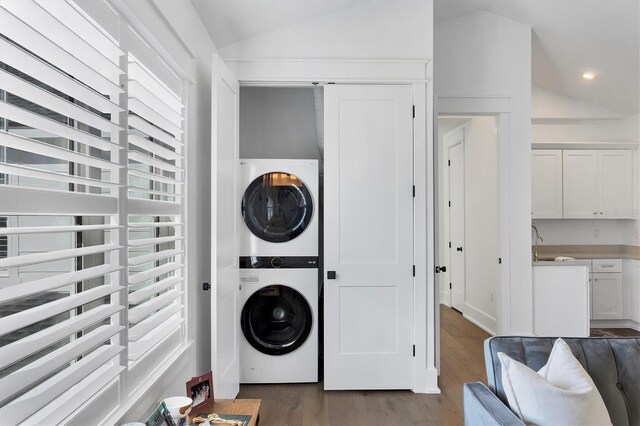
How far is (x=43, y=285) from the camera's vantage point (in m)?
1.02

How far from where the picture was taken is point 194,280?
7.83 feet

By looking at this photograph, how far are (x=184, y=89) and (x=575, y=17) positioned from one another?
3.43 m

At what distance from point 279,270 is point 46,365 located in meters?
2.11

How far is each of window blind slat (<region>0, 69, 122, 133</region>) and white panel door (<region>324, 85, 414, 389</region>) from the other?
1.90 meters

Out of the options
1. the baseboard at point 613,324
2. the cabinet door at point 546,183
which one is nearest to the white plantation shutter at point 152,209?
the cabinet door at point 546,183

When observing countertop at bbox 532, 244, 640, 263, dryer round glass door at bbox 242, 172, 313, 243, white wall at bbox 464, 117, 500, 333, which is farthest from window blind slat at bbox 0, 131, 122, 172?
countertop at bbox 532, 244, 640, 263

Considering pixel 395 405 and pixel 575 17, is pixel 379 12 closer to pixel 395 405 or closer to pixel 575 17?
pixel 575 17

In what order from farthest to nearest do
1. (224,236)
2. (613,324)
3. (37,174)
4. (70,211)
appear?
(613,324) → (224,236) → (70,211) → (37,174)

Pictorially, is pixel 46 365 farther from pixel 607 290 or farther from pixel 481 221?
pixel 607 290

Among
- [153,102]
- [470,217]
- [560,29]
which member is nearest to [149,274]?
[153,102]

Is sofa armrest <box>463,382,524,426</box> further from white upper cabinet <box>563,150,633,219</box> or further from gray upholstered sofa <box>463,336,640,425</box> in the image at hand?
white upper cabinet <box>563,150,633,219</box>

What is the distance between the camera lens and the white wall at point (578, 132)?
5043mm

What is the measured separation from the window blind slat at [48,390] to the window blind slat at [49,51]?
2.83 feet

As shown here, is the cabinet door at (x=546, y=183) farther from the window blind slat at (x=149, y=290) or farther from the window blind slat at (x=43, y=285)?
the window blind slat at (x=43, y=285)
